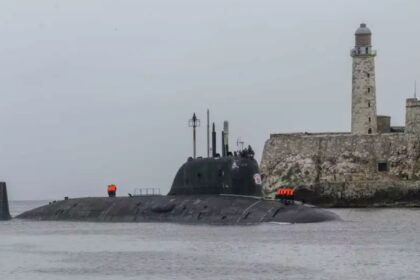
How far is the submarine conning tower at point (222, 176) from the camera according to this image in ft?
153

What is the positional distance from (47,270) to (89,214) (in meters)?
18.5

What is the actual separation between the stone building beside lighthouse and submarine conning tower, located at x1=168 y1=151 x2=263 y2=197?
35.7 m

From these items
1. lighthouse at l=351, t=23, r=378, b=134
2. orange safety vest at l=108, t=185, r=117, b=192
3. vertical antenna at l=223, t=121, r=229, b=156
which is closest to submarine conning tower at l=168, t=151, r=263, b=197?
vertical antenna at l=223, t=121, r=229, b=156

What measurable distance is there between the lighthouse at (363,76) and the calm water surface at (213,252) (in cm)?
3073

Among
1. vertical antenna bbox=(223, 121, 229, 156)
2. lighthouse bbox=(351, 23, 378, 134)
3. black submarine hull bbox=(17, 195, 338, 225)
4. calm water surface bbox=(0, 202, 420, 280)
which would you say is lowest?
calm water surface bbox=(0, 202, 420, 280)

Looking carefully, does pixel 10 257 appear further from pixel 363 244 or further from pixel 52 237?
pixel 363 244

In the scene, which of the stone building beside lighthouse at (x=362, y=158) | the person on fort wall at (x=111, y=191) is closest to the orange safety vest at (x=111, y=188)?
the person on fort wall at (x=111, y=191)

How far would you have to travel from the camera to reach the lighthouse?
272 ft

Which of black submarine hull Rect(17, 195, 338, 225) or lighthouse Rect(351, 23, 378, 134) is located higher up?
lighthouse Rect(351, 23, 378, 134)

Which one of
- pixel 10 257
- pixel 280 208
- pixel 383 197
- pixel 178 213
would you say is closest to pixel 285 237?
pixel 280 208

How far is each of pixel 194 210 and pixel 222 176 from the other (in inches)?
74.3

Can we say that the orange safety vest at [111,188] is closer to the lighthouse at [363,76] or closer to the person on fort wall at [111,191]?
the person on fort wall at [111,191]

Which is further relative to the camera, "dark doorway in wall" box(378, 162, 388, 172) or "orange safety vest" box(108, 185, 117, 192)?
"dark doorway in wall" box(378, 162, 388, 172)

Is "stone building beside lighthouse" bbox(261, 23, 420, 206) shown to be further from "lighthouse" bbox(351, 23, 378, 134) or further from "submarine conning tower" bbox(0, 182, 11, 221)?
"submarine conning tower" bbox(0, 182, 11, 221)
